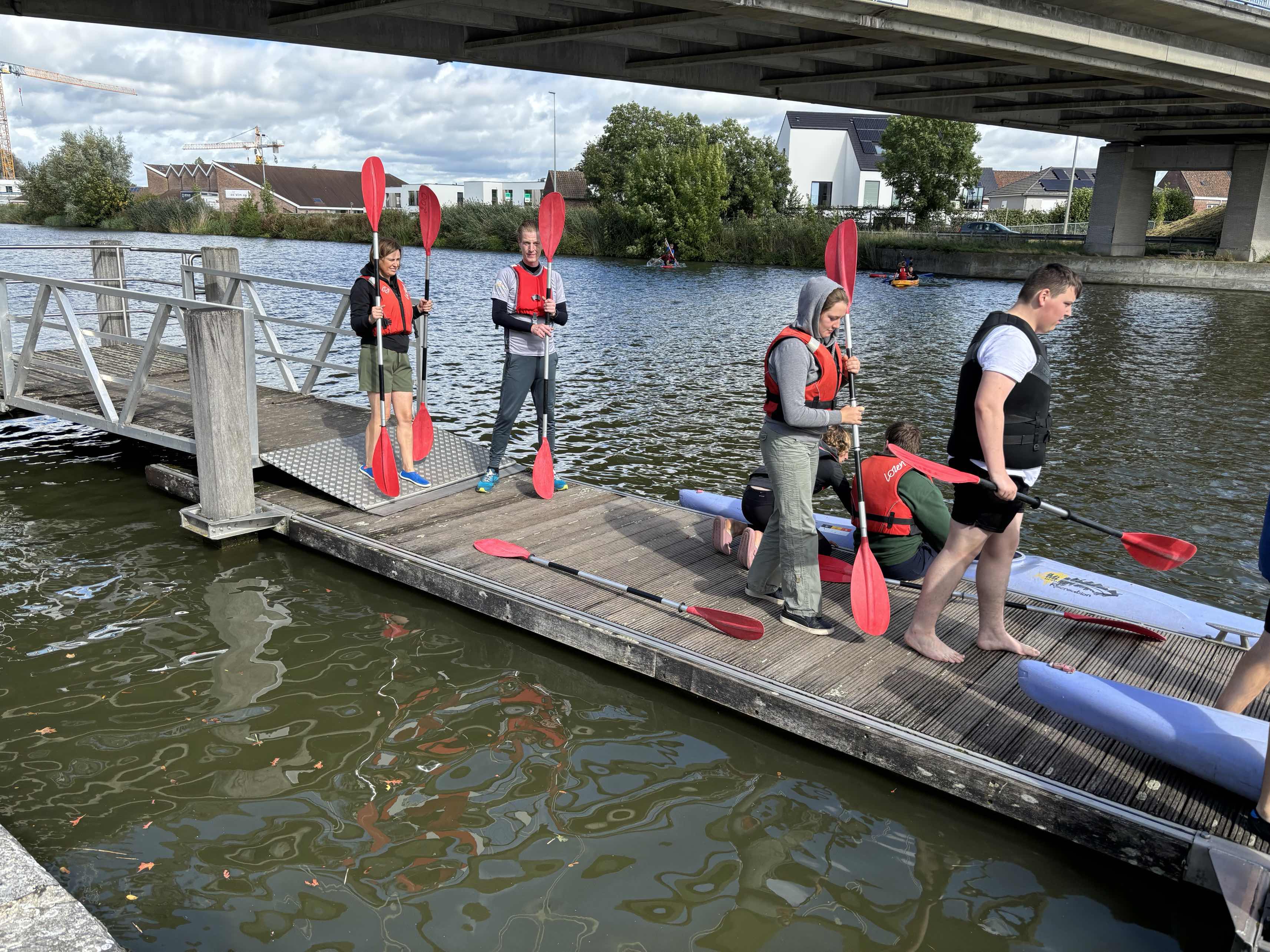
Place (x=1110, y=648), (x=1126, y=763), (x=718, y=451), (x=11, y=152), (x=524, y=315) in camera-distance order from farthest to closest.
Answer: (x=11, y=152)
(x=718, y=451)
(x=524, y=315)
(x=1110, y=648)
(x=1126, y=763)

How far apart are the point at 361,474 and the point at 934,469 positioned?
15.3 feet

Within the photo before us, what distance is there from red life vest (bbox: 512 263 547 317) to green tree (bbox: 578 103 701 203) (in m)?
58.9

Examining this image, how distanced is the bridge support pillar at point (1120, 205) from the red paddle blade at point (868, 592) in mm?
38549

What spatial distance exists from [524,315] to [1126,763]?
187 inches

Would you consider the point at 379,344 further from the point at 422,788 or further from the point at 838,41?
the point at 838,41

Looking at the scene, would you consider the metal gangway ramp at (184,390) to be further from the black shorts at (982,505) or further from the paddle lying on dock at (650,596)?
the black shorts at (982,505)

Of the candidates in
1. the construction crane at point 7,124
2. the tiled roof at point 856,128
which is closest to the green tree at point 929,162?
the tiled roof at point 856,128

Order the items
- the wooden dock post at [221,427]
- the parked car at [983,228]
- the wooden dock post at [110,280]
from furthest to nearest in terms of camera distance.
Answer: the parked car at [983,228] < the wooden dock post at [110,280] < the wooden dock post at [221,427]

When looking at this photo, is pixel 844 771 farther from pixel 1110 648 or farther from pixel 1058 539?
pixel 1058 539

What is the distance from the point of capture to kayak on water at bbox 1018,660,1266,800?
11.3 ft

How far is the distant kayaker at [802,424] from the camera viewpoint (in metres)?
4.44

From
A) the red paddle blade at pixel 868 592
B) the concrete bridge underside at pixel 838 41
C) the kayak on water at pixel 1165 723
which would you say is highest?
the concrete bridge underside at pixel 838 41

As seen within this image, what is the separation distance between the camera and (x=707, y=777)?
166 inches

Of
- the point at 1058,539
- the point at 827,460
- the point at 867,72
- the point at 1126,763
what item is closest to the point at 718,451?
the point at 1058,539
